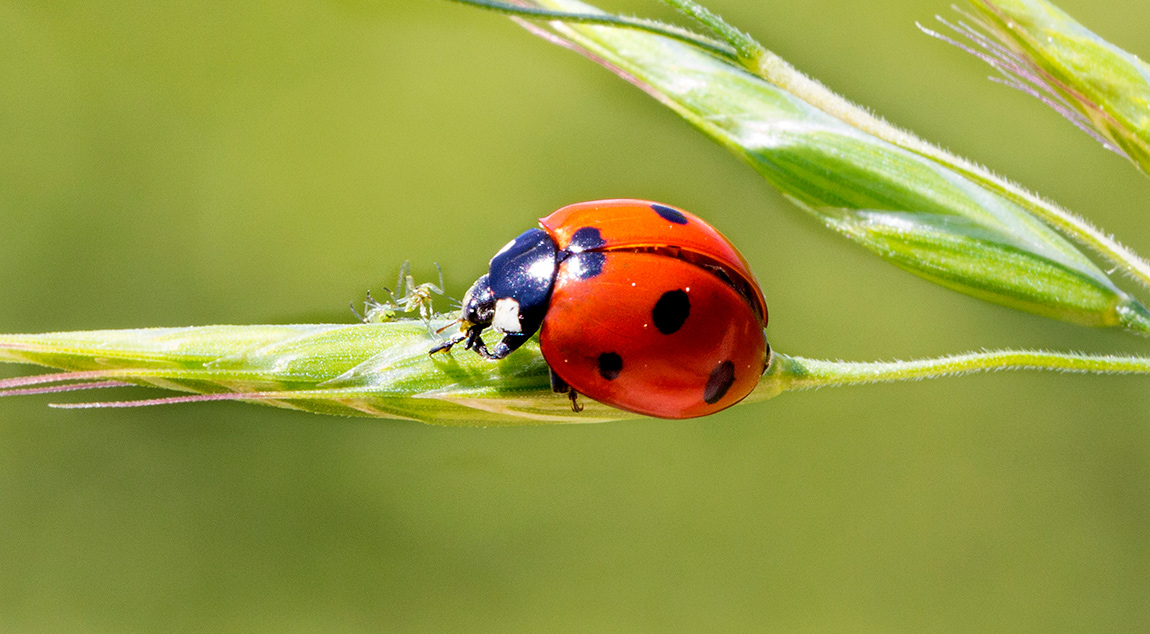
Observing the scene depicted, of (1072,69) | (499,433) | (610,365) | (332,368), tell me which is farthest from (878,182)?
(499,433)

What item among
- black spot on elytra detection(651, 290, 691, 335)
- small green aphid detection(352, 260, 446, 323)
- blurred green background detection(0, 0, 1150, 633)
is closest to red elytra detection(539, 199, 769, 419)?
black spot on elytra detection(651, 290, 691, 335)

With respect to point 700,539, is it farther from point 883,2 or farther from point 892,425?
point 883,2

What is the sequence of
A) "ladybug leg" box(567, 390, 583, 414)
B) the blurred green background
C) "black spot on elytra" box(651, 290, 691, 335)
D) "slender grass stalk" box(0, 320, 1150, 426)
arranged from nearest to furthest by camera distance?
"slender grass stalk" box(0, 320, 1150, 426)
"ladybug leg" box(567, 390, 583, 414)
"black spot on elytra" box(651, 290, 691, 335)
the blurred green background

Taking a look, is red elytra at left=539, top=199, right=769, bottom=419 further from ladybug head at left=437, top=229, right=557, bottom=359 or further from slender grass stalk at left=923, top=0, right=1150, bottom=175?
slender grass stalk at left=923, top=0, right=1150, bottom=175

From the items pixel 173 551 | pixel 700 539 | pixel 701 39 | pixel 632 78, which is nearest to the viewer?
pixel 701 39

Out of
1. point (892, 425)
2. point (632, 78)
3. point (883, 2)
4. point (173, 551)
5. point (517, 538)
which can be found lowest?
point (173, 551)

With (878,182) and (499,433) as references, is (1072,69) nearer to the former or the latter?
(878,182)

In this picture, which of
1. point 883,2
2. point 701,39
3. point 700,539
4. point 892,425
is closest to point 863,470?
point 892,425

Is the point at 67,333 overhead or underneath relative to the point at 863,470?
overhead
